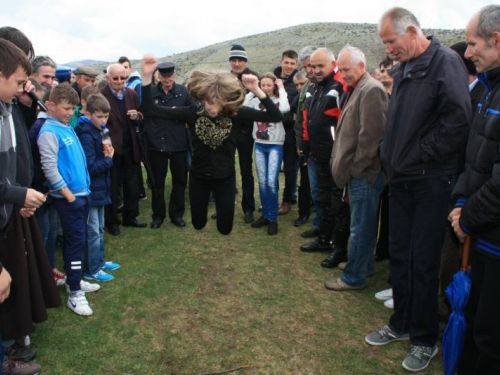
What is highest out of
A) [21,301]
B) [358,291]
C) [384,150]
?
[384,150]

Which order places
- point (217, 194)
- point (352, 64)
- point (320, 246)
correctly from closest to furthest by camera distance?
1. point (352, 64)
2. point (217, 194)
3. point (320, 246)

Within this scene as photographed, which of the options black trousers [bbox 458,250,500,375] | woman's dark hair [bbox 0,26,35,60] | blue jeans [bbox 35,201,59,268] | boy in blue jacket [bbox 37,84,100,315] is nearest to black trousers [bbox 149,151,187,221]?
blue jeans [bbox 35,201,59,268]

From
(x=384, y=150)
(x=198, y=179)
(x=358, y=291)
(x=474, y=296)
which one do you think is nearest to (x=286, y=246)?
(x=358, y=291)

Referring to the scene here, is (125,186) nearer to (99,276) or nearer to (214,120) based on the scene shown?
(99,276)

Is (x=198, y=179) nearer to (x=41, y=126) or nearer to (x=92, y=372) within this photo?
(x=41, y=126)

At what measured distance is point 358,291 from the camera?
14.6 feet

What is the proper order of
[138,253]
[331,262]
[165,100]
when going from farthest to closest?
[165,100], [138,253], [331,262]

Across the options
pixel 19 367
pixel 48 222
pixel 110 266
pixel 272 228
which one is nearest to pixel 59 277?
pixel 110 266

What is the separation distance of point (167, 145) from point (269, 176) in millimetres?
1586

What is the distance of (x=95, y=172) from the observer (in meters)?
4.63

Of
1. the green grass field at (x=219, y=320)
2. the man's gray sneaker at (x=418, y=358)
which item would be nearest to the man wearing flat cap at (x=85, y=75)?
the green grass field at (x=219, y=320)

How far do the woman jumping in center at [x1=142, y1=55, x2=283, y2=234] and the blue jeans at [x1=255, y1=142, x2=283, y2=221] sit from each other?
5.33 ft

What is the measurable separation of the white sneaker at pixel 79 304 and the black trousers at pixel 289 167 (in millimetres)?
3974

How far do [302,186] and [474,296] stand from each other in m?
3.86
